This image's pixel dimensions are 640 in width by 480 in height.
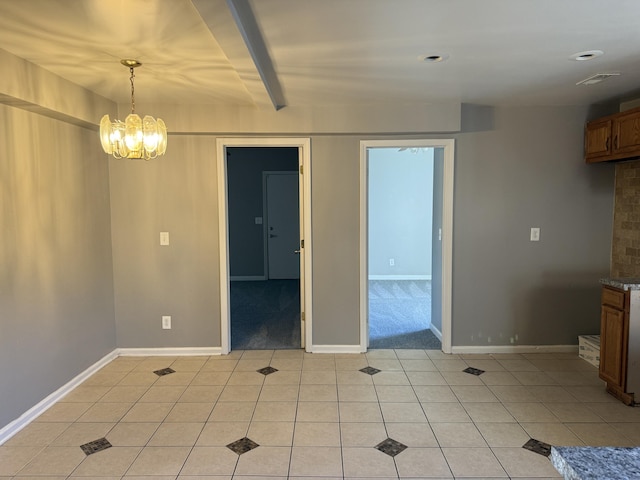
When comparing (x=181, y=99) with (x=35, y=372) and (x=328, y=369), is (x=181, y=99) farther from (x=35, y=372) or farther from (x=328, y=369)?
(x=328, y=369)

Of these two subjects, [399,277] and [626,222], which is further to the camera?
[399,277]

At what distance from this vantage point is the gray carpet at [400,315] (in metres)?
4.37

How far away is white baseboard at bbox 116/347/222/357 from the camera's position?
401 centimetres

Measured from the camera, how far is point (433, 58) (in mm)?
2549

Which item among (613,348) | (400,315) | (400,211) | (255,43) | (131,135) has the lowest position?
(400,315)

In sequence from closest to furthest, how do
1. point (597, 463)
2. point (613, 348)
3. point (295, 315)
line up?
point (597, 463) → point (613, 348) → point (295, 315)

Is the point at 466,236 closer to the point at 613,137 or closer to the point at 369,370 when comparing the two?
the point at 613,137

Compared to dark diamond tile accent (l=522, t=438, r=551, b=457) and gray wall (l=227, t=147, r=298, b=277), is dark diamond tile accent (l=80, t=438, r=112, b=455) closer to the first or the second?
dark diamond tile accent (l=522, t=438, r=551, b=457)

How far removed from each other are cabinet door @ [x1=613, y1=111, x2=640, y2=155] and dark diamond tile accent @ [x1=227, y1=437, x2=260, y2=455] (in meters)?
3.43

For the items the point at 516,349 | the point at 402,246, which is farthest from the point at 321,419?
the point at 402,246

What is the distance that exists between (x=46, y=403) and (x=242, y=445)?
1.51m

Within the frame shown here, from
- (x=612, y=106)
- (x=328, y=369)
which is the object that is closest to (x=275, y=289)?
(x=328, y=369)

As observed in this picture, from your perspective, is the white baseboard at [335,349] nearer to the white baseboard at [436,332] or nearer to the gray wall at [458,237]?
the gray wall at [458,237]

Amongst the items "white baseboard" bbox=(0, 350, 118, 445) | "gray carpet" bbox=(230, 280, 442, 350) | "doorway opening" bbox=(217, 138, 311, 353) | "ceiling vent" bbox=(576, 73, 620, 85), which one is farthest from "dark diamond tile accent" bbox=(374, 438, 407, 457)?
"doorway opening" bbox=(217, 138, 311, 353)
